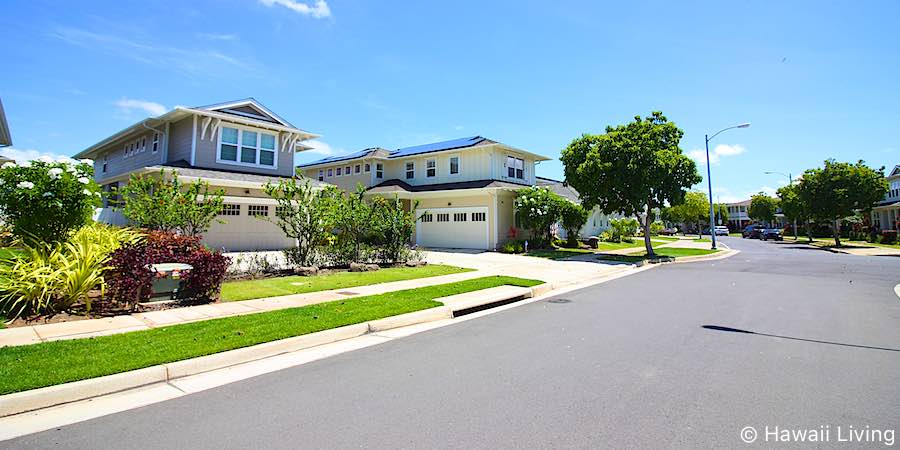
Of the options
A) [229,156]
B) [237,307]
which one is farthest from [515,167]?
[237,307]

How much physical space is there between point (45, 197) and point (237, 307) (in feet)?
14.2

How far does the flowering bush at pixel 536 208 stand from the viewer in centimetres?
2475

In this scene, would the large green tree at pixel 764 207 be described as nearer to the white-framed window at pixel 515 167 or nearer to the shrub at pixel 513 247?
the white-framed window at pixel 515 167

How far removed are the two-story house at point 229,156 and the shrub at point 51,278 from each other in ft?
35.4

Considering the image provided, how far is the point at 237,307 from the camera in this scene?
28.6 feet

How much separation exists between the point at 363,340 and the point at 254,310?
2.81 metres

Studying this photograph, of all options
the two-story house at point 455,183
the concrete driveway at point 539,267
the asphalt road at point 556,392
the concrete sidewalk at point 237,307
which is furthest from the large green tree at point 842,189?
the asphalt road at point 556,392

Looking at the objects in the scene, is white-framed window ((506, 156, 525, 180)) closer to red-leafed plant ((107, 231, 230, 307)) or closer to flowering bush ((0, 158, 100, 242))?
red-leafed plant ((107, 231, 230, 307))

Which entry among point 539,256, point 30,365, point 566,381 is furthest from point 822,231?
point 30,365

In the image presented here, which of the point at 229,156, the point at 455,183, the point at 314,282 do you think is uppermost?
the point at 229,156

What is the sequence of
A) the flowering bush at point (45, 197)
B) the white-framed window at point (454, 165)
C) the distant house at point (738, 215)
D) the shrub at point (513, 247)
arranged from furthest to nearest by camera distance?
1. the distant house at point (738, 215)
2. the white-framed window at point (454, 165)
3. the shrub at point (513, 247)
4. the flowering bush at point (45, 197)

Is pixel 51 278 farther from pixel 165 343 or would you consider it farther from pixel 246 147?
pixel 246 147

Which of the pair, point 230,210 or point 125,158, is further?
point 125,158

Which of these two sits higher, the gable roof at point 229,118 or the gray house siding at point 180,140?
the gable roof at point 229,118
